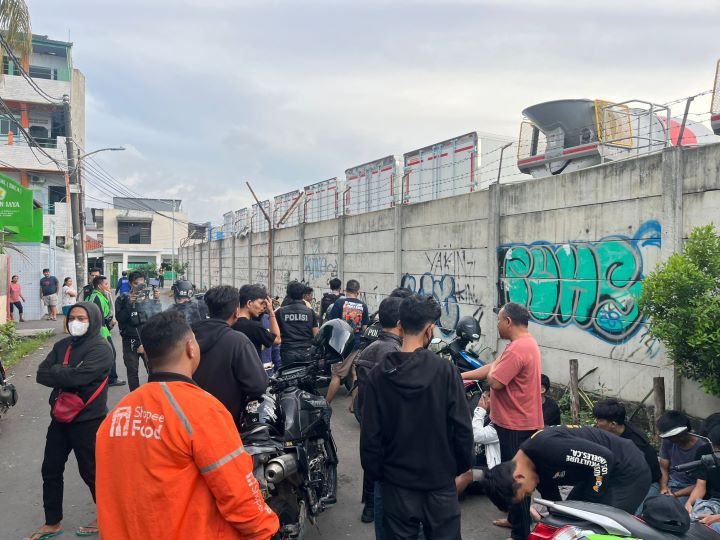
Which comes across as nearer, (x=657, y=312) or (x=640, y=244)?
(x=657, y=312)

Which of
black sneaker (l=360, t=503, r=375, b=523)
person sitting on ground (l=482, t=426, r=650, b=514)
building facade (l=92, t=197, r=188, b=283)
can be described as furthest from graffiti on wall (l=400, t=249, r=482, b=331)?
building facade (l=92, t=197, r=188, b=283)

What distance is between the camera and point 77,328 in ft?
14.1

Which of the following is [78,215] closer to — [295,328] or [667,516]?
[295,328]

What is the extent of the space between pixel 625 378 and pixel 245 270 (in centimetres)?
1763

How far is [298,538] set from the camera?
3.77 metres

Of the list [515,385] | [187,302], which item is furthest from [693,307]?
[187,302]

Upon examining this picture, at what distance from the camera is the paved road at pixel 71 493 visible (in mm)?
4371

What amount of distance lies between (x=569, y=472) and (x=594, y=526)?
1.53 feet

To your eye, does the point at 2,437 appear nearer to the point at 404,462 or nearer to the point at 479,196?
the point at 404,462

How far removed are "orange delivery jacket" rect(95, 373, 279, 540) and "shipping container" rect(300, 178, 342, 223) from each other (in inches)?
489

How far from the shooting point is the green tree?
4.53 metres

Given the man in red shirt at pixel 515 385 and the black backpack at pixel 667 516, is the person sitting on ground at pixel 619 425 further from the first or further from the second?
the black backpack at pixel 667 516

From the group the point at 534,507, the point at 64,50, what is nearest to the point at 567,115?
the point at 534,507

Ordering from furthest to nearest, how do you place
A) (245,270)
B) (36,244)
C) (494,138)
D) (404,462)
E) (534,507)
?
(245,270) → (36,244) → (494,138) → (534,507) → (404,462)
